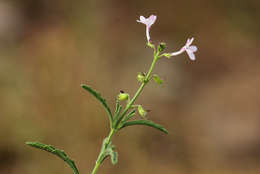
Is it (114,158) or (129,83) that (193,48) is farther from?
(129,83)

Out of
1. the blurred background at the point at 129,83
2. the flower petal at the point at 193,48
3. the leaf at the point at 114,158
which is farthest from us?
the blurred background at the point at 129,83

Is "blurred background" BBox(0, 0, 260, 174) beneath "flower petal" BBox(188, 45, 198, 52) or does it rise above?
above

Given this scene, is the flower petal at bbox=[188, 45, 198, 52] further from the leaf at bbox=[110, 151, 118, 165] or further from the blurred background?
the blurred background

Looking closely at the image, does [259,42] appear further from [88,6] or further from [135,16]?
[88,6]

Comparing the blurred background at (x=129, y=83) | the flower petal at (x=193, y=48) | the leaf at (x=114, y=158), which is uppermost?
the blurred background at (x=129, y=83)

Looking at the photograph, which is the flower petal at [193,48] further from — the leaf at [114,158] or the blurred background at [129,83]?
the blurred background at [129,83]

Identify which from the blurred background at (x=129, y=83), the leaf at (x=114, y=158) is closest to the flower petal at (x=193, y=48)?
the leaf at (x=114, y=158)

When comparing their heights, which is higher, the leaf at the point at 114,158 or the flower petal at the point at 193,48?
the flower petal at the point at 193,48

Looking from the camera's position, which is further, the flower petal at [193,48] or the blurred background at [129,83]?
the blurred background at [129,83]

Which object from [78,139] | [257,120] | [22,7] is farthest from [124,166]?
[22,7]

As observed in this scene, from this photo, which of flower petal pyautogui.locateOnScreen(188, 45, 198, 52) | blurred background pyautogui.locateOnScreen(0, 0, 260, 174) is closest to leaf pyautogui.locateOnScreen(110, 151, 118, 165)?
flower petal pyautogui.locateOnScreen(188, 45, 198, 52)

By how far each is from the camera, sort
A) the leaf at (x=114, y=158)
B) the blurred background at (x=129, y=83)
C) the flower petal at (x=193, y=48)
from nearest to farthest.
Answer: the leaf at (x=114, y=158)
the flower petal at (x=193, y=48)
the blurred background at (x=129, y=83)
